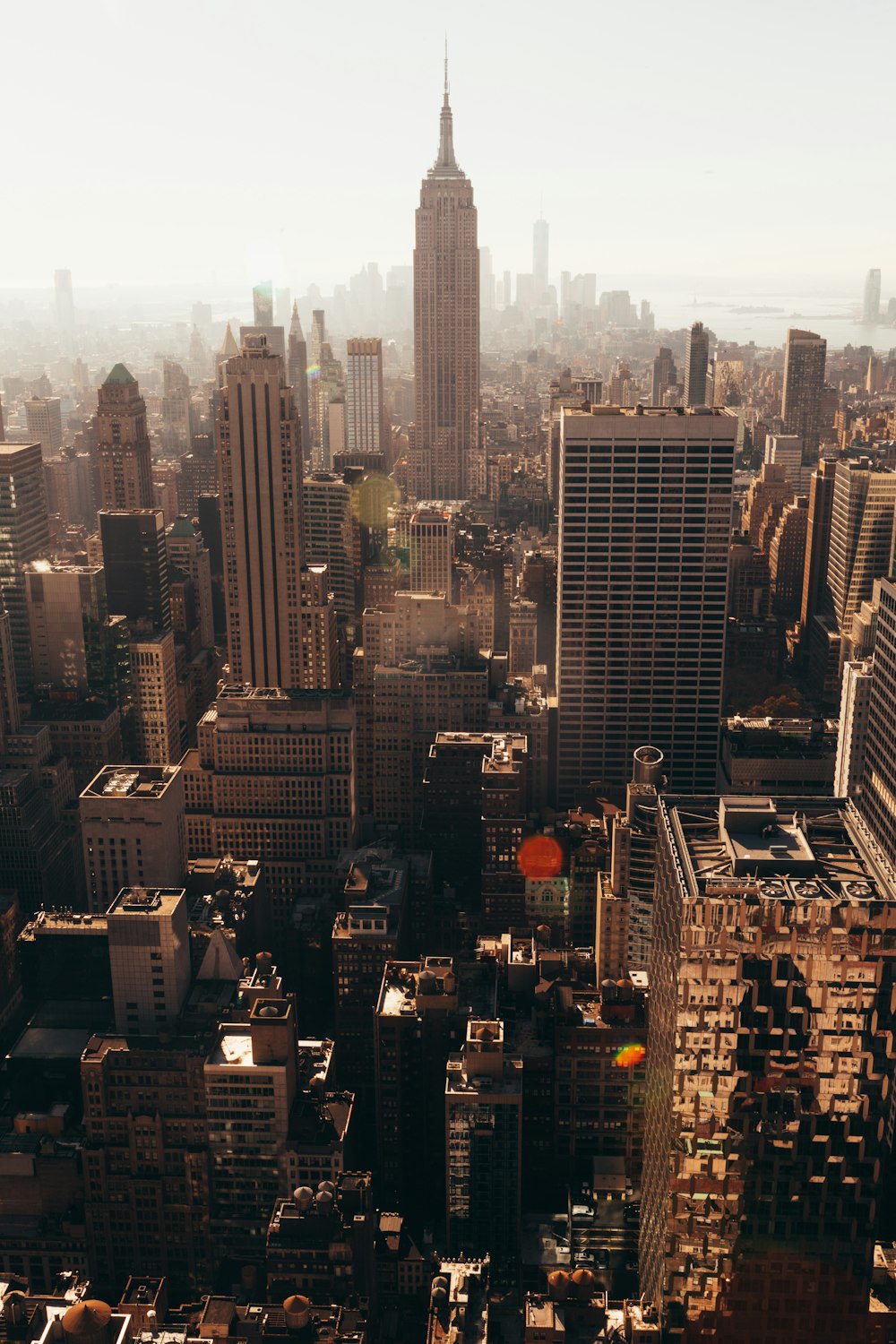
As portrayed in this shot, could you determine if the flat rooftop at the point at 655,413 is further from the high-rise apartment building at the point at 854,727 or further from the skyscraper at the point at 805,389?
the skyscraper at the point at 805,389

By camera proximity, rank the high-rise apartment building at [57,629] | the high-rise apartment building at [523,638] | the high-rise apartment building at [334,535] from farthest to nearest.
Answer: the high-rise apartment building at [334,535]
the high-rise apartment building at [523,638]
the high-rise apartment building at [57,629]

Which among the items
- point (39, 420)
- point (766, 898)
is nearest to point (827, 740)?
point (766, 898)

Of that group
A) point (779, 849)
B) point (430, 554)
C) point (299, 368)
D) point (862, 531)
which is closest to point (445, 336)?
point (299, 368)

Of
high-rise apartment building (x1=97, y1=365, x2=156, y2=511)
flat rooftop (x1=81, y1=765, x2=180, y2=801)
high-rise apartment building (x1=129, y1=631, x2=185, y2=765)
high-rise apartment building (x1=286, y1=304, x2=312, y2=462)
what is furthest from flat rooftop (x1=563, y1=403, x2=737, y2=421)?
high-rise apartment building (x1=286, y1=304, x2=312, y2=462)

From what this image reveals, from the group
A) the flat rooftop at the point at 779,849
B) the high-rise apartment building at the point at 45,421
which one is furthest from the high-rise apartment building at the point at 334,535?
the flat rooftop at the point at 779,849

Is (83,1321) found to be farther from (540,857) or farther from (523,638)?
(523,638)

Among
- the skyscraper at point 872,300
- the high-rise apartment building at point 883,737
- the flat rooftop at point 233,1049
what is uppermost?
the skyscraper at point 872,300
